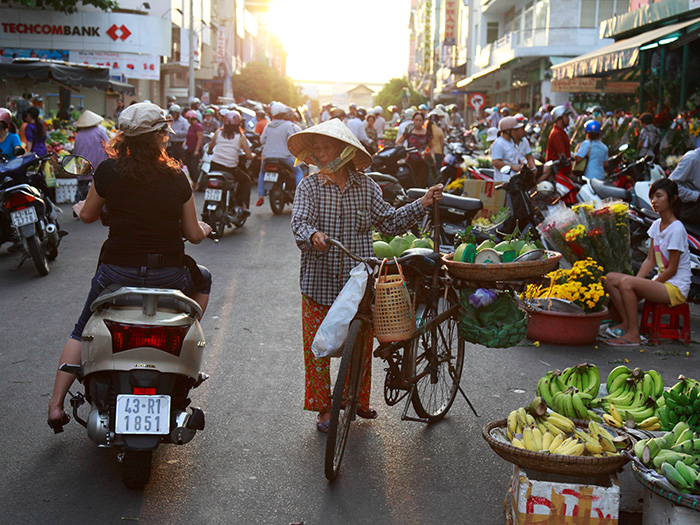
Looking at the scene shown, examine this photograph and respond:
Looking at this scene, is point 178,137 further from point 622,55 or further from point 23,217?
point 23,217

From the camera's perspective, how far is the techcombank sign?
33.7 metres

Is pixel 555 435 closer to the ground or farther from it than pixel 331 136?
closer to the ground

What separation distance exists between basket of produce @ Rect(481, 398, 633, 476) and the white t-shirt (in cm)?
334

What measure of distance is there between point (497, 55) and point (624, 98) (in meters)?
19.6

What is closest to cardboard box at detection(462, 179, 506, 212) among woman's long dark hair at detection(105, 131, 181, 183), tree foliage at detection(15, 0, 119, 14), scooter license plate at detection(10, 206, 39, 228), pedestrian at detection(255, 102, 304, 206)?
pedestrian at detection(255, 102, 304, 206)

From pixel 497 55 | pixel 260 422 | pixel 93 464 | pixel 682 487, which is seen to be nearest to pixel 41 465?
pixel 93 464

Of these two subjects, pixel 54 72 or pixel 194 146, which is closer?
pixel 54 72

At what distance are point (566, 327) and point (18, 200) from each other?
5.95m

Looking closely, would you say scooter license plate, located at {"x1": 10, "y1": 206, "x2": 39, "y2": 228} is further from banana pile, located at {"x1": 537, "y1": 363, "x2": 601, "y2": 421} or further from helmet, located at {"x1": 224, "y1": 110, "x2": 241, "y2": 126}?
banana pile, located at {"x1": 537, "y1": 363, "x2": 601, "y2": 421}

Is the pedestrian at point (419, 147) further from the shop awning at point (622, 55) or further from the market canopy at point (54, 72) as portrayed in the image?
the market canopy at point (54, 72)

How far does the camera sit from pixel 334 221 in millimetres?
4613

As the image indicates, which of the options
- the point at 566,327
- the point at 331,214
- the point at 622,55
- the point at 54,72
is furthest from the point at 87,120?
the point at 622,55

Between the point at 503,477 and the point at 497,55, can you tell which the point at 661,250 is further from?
the point at 497,55

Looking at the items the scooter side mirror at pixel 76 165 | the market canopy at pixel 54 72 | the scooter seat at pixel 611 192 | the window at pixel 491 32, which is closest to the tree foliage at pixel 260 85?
the window at pixel 491 32
